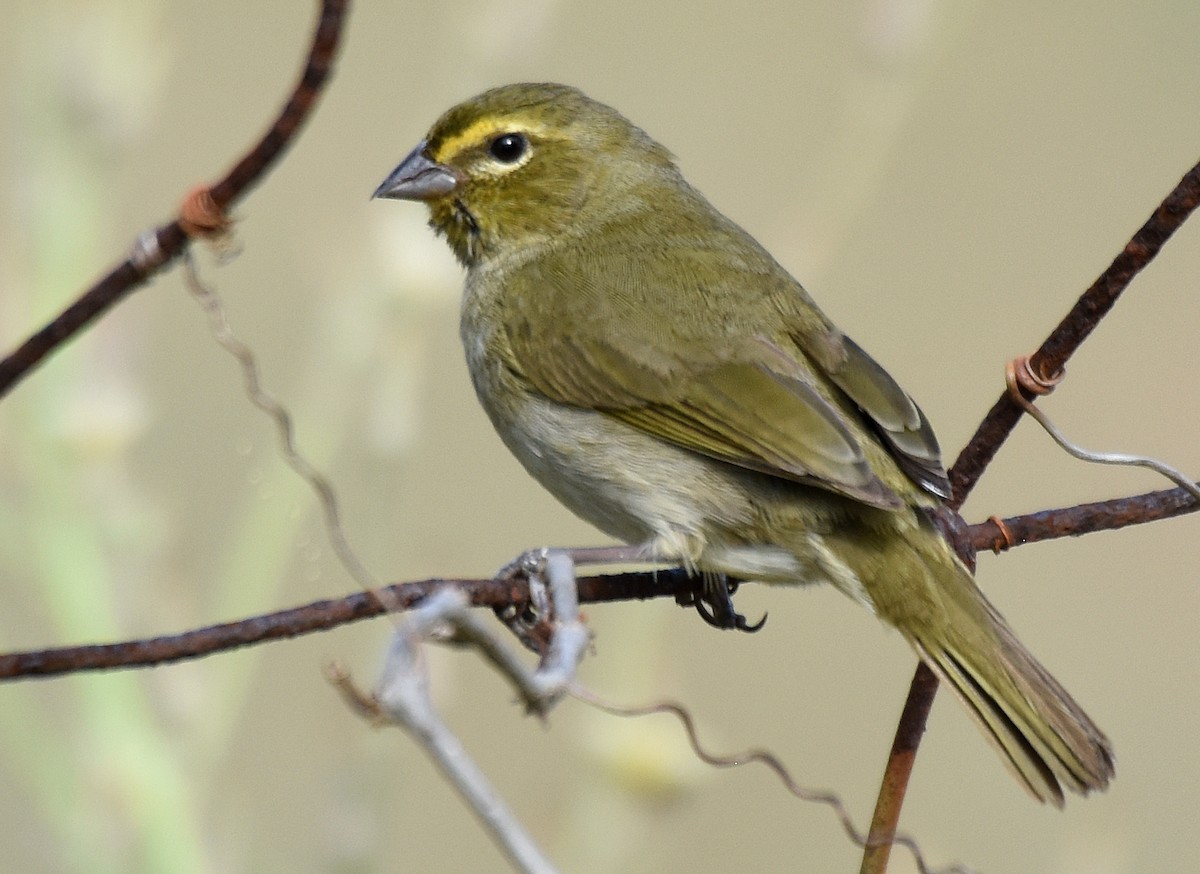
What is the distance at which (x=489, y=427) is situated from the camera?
22.9ft

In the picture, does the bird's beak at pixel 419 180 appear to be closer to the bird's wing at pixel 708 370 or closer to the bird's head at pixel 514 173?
the bird's head at pixel 514 173

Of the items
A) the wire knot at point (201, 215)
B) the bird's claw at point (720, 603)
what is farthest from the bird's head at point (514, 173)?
the wire knot at point (201, 215)

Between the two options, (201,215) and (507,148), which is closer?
(201,215)

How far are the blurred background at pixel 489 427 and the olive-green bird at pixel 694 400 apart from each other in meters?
0.18

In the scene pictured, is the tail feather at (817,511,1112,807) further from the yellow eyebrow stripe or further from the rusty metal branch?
the rusty metal branch

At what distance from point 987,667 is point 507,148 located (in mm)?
1714

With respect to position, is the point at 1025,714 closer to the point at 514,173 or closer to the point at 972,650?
the point at 972,650

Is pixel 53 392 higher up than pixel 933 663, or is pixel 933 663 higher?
pixel 933 663

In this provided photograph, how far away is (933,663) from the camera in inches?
109

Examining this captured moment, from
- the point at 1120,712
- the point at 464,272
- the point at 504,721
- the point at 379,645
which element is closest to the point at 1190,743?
the point at 1120,712

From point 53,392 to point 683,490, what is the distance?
118 centimetres

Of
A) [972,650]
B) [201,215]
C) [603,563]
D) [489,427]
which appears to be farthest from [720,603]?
[489,427]

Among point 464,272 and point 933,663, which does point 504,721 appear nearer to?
point 464,272

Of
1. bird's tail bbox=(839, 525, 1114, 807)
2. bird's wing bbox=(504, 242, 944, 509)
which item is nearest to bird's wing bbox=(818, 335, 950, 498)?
bird's wing bbox=(504, 242, 944, 509)
